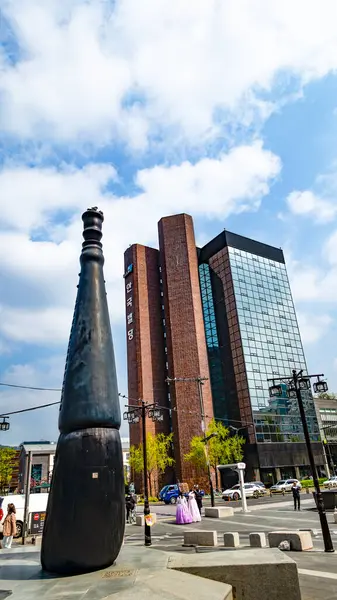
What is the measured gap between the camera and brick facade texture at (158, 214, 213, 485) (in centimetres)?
5184

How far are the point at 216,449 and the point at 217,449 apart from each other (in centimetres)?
13

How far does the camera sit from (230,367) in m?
57.0

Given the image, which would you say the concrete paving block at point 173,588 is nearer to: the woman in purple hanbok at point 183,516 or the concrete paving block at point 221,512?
the woman in purple hanbok at point 183,516

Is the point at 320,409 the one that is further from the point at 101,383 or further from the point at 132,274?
the point at 101,383

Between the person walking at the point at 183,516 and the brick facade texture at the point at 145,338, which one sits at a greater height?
the brick facade texture at the point at 145,338

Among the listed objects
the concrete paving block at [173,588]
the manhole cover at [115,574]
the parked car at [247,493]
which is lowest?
the concrete paving block at [173,588]

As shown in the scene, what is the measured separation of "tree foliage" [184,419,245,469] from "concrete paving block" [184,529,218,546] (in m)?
33.2

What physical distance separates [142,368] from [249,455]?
18467 mm

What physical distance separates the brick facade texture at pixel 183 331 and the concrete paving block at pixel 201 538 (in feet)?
112

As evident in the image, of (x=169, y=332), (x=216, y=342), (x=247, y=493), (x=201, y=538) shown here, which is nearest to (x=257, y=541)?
(x=201, y=538)

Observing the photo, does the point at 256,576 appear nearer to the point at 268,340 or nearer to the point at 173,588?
the point at 173,588

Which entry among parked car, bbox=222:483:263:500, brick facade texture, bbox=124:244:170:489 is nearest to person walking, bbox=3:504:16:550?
parked car, bbox=222:483:263:500

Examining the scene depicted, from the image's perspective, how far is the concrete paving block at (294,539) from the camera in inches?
471

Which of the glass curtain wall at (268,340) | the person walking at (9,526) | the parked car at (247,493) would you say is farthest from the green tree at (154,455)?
the person walking at (9,526)
